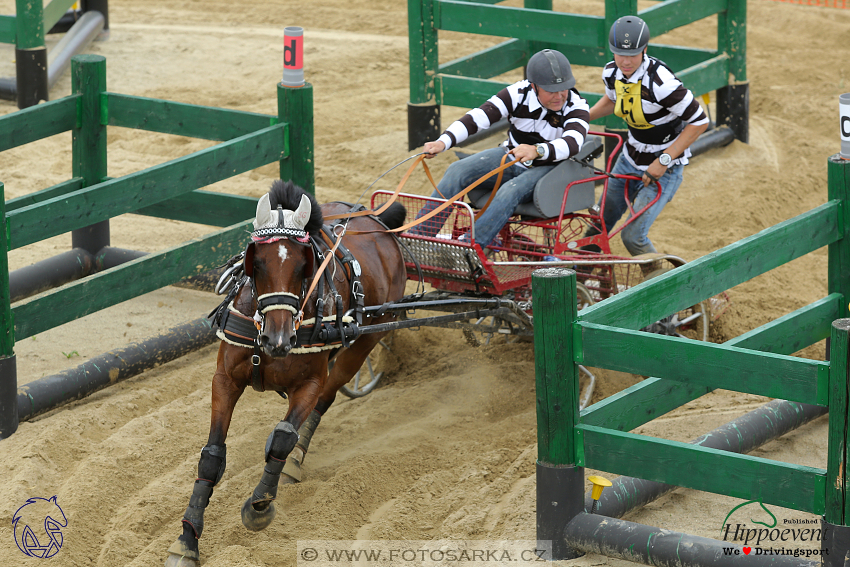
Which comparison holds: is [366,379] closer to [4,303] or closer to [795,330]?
[4,303]

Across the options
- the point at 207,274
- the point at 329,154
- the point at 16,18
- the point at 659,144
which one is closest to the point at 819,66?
the point at 329,154

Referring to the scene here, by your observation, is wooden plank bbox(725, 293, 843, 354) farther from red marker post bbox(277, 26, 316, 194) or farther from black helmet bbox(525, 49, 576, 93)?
red marker post bbox(277, 26, 316, 194)

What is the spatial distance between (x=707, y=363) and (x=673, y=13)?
6.55m

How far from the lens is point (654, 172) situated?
250 inches

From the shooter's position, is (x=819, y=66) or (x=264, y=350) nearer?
(x=264, y=350)

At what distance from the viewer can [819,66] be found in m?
12.5

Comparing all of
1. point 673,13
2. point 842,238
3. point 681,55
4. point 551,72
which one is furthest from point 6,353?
point 681,55

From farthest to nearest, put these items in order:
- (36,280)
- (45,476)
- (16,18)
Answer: (16,18)
(36,280)
(45,476)

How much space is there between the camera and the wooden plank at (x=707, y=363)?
146 inches

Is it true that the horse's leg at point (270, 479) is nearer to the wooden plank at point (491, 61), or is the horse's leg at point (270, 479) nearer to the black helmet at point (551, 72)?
the black helmet at point (551, 72)

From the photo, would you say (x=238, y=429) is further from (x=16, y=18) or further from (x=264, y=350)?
(x=16, y=18)

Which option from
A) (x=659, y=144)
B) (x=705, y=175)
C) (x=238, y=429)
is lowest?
(x=238, y=429)

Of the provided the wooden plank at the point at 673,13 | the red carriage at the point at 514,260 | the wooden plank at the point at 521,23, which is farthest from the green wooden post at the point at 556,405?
the wooden plank at the point at 673,13

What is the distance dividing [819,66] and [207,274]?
321 inches
